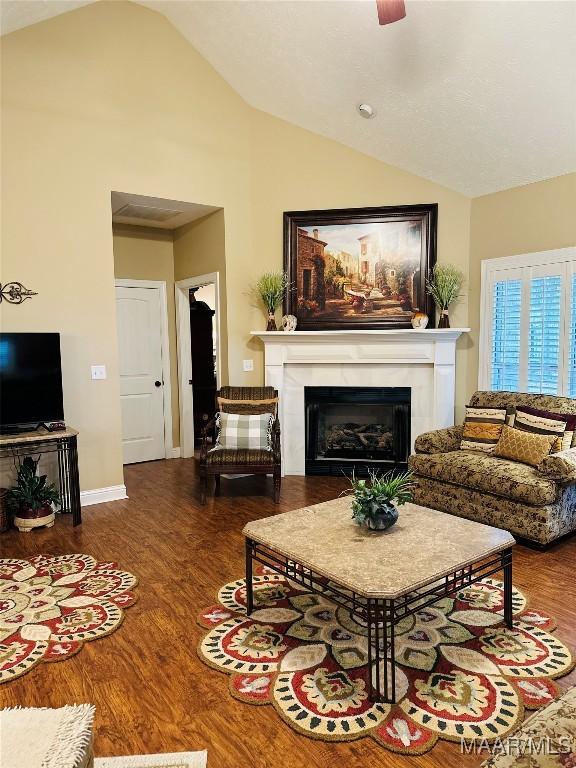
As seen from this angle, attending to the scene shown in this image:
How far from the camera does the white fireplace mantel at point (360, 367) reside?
532 centimetres

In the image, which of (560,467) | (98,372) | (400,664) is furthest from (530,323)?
(98,372)

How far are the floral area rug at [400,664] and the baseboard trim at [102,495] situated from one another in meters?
2.24

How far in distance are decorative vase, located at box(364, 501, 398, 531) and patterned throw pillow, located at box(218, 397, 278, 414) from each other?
2709 mm

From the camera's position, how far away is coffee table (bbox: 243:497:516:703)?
2.13 metres

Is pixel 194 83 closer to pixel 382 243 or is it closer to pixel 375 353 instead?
pixel 382 243

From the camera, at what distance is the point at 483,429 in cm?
452

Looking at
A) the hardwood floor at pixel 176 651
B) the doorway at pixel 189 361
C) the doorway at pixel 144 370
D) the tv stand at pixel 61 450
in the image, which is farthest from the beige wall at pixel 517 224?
the tv stand at pixel 61 450

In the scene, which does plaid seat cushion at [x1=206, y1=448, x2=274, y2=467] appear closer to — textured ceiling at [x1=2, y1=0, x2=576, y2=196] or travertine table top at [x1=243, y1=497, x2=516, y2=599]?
travertine table top at [x1=243, y1=497, x2=516, y2=599]

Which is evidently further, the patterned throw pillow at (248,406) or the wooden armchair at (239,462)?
the patterned throw pillow at (248,406)

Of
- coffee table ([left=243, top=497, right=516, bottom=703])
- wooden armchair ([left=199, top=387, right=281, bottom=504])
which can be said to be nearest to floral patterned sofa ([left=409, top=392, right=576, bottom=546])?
coffee table ([left=243, top=497, right=516, bottom=703])

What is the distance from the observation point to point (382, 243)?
5414 millimetres

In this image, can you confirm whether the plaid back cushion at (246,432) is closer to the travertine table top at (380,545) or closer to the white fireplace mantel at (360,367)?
the white fireplace mantel at (360,367)

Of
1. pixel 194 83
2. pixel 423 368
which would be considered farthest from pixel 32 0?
pixel 423 368

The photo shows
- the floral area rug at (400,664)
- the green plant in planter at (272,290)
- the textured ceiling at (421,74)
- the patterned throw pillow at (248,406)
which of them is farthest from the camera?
the green plant in planter at (272,290)
